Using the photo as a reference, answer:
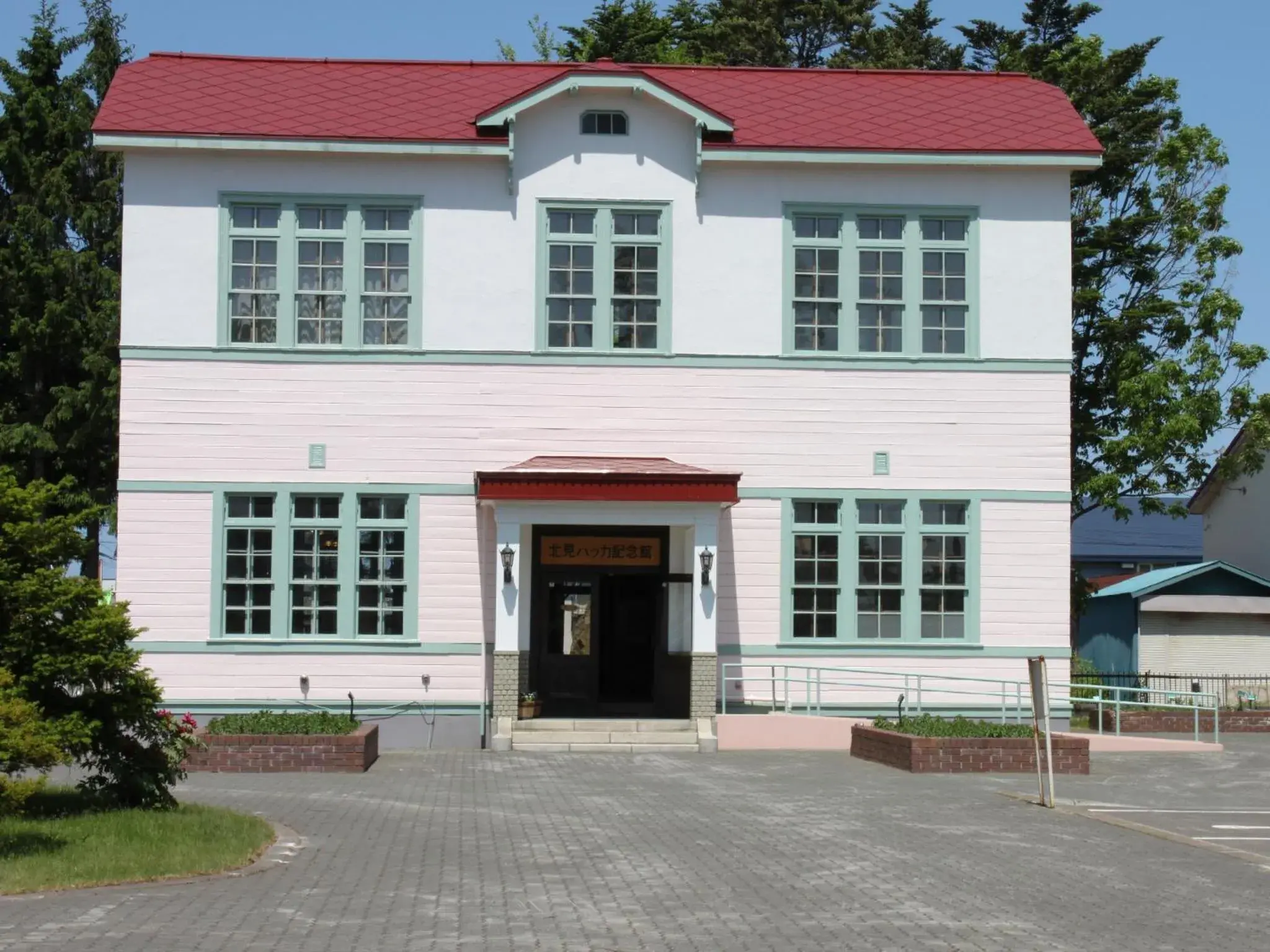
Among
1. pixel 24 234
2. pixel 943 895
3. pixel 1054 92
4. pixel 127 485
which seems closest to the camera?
pixel 943 895

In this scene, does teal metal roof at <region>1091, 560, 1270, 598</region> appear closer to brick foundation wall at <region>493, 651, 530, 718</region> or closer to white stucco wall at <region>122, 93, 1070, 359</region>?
white stucco wall at <region>122, 93, 1070, 359</region>

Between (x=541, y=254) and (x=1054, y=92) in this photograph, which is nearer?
(x=541, y=254)

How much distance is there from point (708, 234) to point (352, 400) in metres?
5.64

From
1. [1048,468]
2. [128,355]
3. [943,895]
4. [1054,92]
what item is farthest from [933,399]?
[943,895]

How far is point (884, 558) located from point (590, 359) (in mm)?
5142

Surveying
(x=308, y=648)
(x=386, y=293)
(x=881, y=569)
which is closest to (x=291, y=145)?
(x=386, y=293)

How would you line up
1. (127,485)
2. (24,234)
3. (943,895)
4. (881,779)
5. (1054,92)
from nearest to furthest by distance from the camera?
(943,895) → (881,779) → (127,485) → (1054,92) → (24,234)

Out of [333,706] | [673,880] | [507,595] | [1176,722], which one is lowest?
[1176,722]

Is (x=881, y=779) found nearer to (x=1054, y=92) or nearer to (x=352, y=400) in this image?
(x=352, y=400)

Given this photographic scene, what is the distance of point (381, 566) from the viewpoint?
80.7 ft

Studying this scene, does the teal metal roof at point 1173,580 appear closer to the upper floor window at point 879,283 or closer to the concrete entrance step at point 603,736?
the upper floor window at point 879,283

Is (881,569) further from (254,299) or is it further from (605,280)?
(254,299)

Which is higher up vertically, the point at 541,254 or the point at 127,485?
the point at 541,254

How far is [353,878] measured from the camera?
1236cm
